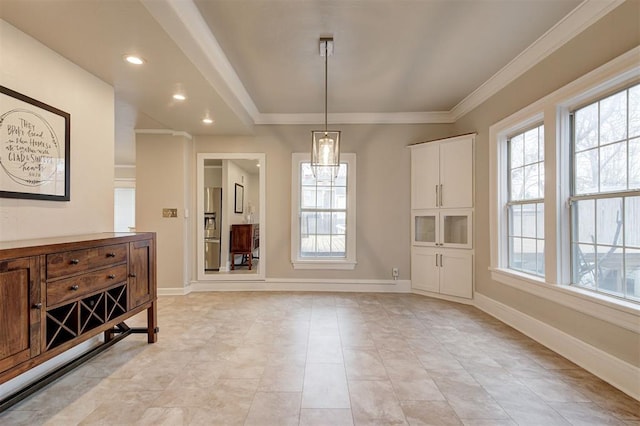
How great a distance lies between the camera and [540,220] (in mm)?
2961

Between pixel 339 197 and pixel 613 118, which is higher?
pixel 613 118

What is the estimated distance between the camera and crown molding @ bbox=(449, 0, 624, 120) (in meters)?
2.19

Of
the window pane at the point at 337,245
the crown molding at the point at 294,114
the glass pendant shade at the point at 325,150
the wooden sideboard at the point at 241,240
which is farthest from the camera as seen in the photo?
the wooden sideboard at the point at 241,240

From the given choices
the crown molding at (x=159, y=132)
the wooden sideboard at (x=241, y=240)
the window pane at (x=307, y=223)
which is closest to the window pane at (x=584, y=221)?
the window pane at (x=307, y=223)

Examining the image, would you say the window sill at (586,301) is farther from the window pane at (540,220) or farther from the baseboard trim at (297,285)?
the baseboard trim at (297,285)

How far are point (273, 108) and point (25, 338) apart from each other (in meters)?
3.66

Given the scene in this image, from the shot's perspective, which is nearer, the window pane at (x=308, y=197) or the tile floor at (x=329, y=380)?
the tile floor at (x=329, y=380)

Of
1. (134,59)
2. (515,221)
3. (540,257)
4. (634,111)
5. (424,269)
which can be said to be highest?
(134,59)

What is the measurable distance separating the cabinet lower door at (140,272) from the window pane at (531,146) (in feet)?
12.6

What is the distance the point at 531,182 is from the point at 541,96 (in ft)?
2.74

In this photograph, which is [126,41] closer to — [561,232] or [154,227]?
[154,227]

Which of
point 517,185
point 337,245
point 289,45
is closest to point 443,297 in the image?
point 337,245

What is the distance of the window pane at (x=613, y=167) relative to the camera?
2152 millimetres

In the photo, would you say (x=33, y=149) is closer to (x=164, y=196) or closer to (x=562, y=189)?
(x=164, y=196)
